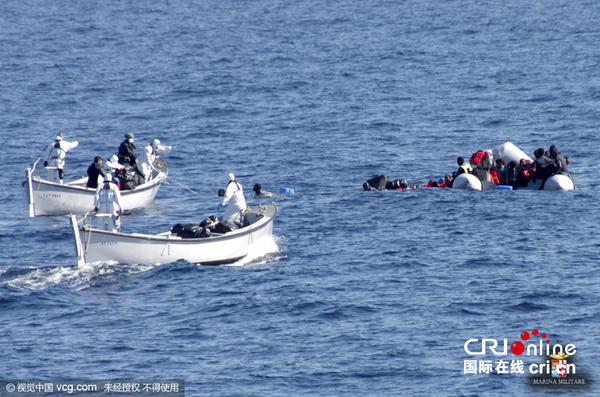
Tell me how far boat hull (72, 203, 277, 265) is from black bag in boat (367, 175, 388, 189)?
1018 cm

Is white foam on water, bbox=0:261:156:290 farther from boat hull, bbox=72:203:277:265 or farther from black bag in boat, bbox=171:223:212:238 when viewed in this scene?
black bag in boat, bbox=171:223:212:238

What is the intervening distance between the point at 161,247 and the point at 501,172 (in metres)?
18.6

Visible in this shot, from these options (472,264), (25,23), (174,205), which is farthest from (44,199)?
(25,23)

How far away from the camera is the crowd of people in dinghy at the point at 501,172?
38438 mm

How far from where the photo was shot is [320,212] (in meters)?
35.7

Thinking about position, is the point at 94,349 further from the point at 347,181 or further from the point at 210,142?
the point at 210,142

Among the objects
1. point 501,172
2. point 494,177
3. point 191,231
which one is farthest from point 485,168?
point 191,231

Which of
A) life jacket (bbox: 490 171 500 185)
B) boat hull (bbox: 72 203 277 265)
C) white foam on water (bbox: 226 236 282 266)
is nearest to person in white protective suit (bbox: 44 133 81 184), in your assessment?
boat hull (bbox: 72 203 277 265)

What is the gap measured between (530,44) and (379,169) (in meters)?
40.8

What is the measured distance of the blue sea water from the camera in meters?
21.8

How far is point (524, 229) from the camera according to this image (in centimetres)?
3222
